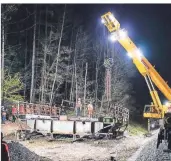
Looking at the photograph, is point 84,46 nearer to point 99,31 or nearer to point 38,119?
point 99,31

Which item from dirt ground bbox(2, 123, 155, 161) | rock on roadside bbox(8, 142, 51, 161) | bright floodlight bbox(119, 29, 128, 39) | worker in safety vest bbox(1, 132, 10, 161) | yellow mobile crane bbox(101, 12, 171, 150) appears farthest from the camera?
bright floodlight bbox(119, 29, 128, 39)

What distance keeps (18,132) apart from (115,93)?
10503mm

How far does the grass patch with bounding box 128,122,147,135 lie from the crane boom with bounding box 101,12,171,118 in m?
6.05

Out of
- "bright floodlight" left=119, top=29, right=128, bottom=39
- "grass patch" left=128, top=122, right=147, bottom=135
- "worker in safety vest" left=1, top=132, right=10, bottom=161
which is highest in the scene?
"bright floodlight" left=119, top=29, right=128, bottom=39

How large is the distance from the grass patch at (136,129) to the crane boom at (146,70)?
19.8 feet

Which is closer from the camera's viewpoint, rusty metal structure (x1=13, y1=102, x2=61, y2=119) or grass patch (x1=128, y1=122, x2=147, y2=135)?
rusty metal structure (x1=13, y1=102, x2=61, y2=119)

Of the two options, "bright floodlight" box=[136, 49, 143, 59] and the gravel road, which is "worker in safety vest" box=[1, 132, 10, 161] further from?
"bright floodlight" box=[136, 49, 143, 59]

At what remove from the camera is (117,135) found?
18547 mm

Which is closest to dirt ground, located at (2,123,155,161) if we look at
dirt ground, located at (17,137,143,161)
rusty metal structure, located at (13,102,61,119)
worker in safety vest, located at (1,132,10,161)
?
dirt ground, located at (17,137,143,161)

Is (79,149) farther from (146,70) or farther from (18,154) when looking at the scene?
(146,70)

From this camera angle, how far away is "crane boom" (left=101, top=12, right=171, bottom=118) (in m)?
15.4

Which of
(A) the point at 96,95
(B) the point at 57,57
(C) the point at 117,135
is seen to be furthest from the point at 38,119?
(A) the point at 96,95

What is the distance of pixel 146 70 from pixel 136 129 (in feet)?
24.4

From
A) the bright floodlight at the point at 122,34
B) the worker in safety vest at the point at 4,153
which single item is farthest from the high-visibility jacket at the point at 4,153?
the bright floodlight at the point at 122,34
